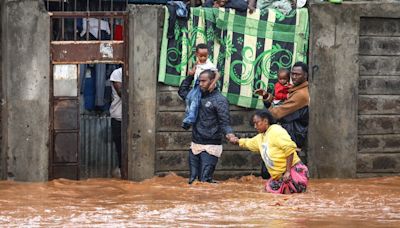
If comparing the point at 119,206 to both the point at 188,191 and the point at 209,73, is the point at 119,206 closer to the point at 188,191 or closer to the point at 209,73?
the point at 188,191

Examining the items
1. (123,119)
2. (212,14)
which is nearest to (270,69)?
(212,14)

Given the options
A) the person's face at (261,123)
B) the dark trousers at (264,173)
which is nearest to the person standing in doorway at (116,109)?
the dark trousers at (264,173)

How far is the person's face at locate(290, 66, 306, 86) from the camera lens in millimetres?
12859

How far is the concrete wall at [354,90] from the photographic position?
13.9m

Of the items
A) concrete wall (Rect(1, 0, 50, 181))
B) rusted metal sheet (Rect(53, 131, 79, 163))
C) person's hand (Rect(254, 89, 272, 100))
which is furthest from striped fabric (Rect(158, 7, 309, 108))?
concrete wall (Rect(1, 0, 50, 181))

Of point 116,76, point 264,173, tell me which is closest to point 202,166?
point 264,173

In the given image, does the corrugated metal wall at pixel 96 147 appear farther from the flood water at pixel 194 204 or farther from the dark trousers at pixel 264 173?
the dark trousers at pixel 264 173

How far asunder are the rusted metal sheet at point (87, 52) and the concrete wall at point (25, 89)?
0.17m

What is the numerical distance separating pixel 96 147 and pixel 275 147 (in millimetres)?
3957

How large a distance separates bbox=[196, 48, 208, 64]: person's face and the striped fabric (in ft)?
1.42

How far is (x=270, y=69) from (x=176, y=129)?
1460mm

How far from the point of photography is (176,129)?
45.0 ft

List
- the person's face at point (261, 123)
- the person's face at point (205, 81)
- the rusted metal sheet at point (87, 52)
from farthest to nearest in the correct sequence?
the rusted metal sheet at point (87, 52) → the person's face at point (205, 81) → the person's face at point (261, 123)

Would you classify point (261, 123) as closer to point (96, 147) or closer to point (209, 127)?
point (209, 127)
